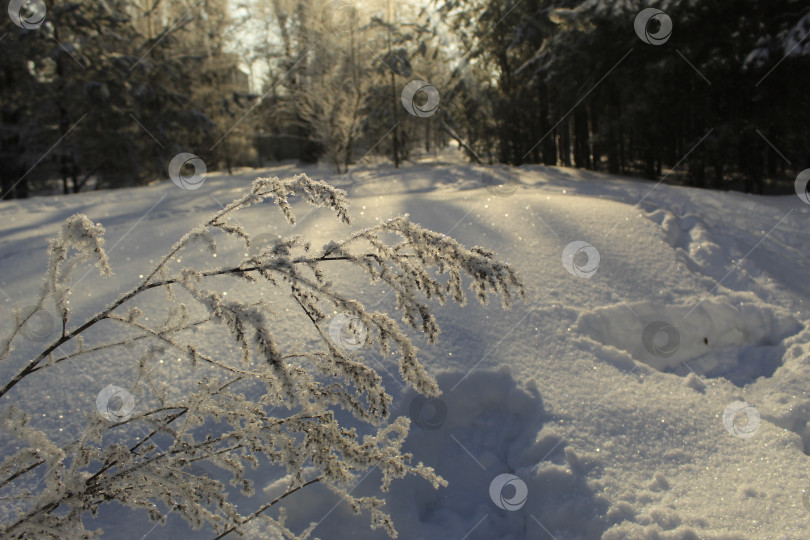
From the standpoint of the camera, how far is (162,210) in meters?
8.16

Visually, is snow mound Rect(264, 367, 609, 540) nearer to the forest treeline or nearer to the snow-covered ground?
the snow-covered ground

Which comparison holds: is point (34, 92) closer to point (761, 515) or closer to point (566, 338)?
point (566, 338)

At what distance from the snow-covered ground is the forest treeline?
6.94 m

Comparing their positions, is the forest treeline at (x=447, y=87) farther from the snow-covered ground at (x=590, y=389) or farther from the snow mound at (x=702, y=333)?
the snow mound at (x=702, y=333)

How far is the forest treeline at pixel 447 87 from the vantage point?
1054 centimetres

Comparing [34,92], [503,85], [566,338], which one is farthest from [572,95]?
[34,92]

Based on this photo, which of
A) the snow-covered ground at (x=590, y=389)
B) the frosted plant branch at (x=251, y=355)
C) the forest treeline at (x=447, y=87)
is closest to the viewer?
the frosted plant branch at (x=251, y=355)

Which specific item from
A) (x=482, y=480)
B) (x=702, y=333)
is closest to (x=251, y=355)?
(x=482, y=480)

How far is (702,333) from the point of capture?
13.1ft

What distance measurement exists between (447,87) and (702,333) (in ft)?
64.9

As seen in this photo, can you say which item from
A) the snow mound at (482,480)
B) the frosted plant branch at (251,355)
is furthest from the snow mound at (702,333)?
the frosted plant branch at (251,355)

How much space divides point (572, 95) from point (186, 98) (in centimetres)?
1442

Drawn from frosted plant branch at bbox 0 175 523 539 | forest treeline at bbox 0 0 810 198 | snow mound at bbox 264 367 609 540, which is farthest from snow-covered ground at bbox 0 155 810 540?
forest treeline at bbox 0 0 810 198

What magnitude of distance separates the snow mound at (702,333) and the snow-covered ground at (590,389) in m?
0.01
